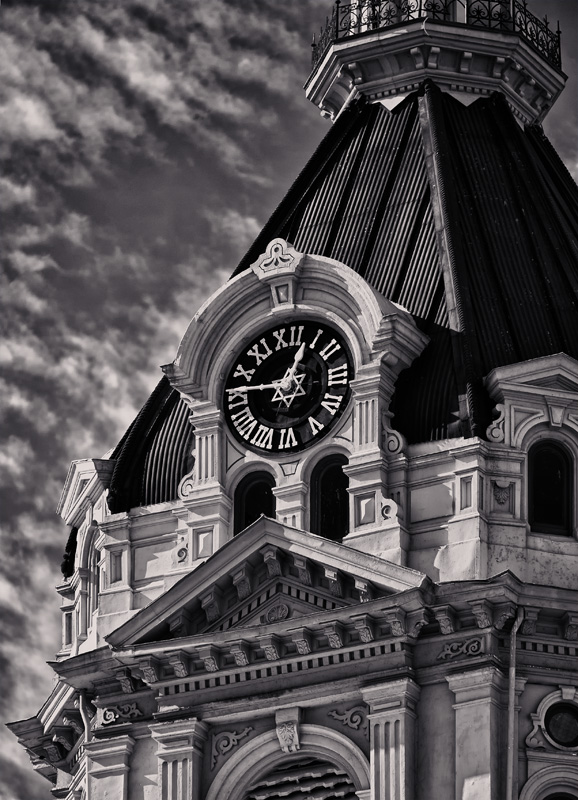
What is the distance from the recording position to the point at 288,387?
64.8 m

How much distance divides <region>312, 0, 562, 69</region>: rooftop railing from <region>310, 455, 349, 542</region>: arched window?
11.3 meters

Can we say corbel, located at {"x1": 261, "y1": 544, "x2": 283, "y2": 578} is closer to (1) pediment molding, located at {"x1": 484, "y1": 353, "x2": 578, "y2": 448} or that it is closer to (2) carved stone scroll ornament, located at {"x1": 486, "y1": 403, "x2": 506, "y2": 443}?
(2) carved stone scroll ornament, located at {"x1": 486, "y1": 403, "x2": 506, "y2": 443}

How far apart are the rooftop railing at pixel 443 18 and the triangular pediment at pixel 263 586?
45.9 feet

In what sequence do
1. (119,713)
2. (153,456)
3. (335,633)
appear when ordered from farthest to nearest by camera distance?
(153,456)
(119,713)
(335,633)

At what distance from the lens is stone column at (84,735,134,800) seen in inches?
2506

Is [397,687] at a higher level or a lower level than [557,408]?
lower

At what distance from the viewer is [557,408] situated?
63188 millimetres

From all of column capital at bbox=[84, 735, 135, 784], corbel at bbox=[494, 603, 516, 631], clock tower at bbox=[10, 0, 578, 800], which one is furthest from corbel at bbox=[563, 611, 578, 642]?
column capital at bbox=[84, 735, 135, 784]

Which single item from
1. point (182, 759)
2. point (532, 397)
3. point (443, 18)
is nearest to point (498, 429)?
point (532, 397)

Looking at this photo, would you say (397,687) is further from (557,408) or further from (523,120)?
(523,120)

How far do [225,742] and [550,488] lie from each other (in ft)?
26.0

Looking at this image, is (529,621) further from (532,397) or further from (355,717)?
(532,397)

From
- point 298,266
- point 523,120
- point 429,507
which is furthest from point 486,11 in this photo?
point 429,507

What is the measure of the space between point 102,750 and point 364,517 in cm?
695
